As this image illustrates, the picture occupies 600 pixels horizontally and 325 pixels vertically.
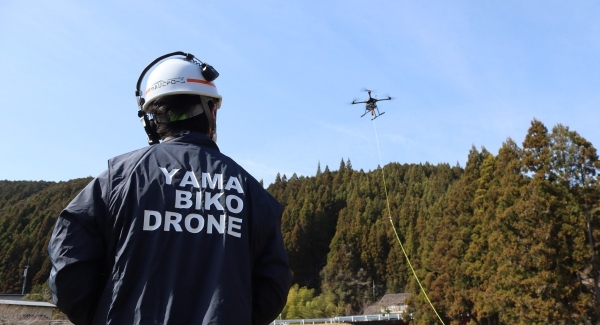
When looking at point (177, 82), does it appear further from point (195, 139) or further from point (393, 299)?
point (393, 299)

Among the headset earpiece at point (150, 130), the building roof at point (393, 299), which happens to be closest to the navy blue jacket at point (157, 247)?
the headset earpiece at point (150, 130)

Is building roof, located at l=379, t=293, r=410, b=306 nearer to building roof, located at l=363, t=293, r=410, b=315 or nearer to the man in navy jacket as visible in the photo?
building roof, located at l=363, t=293, r=410, b=315

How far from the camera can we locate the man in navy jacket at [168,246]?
1894mm

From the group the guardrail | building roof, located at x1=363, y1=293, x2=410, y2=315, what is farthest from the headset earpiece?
building roof, located at x1=363, y1=293, x2=410, y2=315

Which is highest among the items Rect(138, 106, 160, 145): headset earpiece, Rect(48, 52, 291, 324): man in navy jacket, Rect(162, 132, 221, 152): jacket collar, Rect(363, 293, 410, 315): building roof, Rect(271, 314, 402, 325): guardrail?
Rect(138, 106, 160, 145): headset earpiece

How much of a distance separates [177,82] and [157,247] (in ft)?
2.59

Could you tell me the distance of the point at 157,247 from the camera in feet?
6.30

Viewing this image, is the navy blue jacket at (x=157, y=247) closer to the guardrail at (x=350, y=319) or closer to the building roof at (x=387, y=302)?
the guardrail at (x=350, y=319)

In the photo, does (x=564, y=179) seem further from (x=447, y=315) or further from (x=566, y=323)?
(x=447, y=315)

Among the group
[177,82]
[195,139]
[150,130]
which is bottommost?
[195,139]

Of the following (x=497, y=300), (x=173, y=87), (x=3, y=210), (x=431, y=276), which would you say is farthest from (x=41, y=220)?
(x=173, y=87)

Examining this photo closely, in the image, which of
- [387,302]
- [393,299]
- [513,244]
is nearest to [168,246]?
[513,244]

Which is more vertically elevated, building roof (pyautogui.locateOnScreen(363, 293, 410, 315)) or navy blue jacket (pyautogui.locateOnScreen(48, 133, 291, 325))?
navy blue jacket (pyautogui.locateOnScreen(48, 133, 291, 325))

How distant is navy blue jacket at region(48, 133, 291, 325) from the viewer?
6.21 ft
